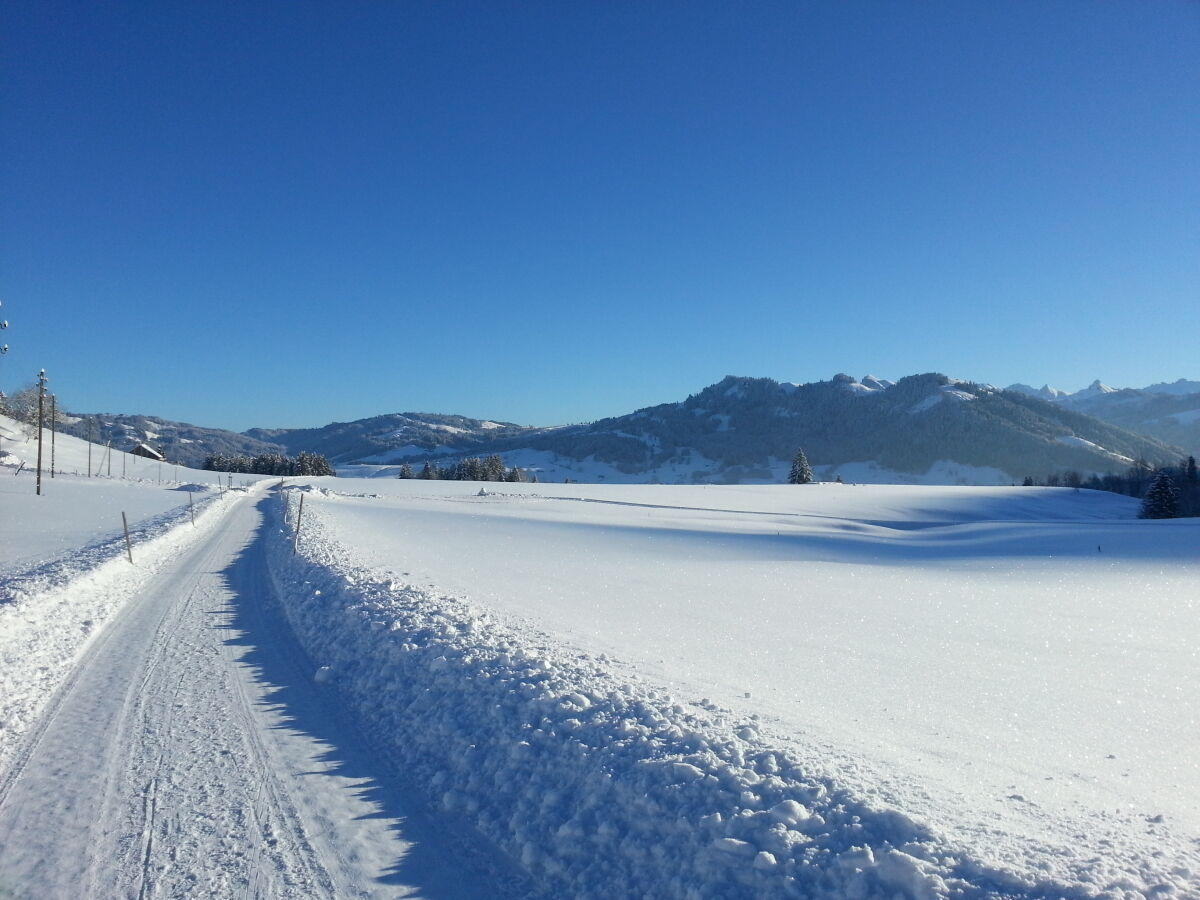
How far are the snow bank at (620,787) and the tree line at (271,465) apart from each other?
112m

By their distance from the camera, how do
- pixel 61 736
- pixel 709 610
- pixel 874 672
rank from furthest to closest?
pixel 709 610
pixel 874 672
pixel 61 736

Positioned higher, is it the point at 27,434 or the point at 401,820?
the point at 27,434

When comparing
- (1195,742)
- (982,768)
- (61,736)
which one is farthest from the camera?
(1195,742)

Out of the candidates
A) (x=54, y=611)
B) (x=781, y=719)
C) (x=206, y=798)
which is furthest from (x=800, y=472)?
(x=206, y=798)

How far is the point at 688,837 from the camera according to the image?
485 cm

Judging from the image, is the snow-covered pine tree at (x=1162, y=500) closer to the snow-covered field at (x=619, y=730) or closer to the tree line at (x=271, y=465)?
the snow-covered field at (x=619, y=730)

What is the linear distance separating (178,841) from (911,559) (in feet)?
112

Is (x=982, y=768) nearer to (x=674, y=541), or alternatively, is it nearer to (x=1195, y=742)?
(x=1195, y=742)

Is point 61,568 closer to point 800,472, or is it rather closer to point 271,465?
point 800,472

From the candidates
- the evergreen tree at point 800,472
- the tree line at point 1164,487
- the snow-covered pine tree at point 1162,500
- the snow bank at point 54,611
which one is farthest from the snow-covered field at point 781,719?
the evergreen tree at point 800,472

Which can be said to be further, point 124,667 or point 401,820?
point 124,667

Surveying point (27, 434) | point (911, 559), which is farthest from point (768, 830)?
point (27, 434)

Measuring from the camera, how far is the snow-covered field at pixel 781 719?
4.61 metres

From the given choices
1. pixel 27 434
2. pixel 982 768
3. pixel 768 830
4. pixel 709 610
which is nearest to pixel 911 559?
pixel 709 610
